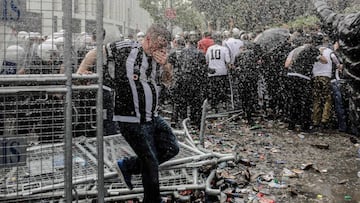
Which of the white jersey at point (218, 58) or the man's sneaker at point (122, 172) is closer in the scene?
the man's sneaker at point (122, 172)

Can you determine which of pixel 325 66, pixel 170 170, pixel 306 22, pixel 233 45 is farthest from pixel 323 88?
pixel 306 22

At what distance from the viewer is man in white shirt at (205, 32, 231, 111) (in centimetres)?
1193

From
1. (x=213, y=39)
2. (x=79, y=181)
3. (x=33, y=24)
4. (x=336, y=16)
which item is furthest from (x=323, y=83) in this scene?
(x=33, y=24)

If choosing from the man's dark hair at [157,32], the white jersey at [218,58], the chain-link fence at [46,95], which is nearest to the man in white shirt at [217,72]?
the white jersey at [218,58]

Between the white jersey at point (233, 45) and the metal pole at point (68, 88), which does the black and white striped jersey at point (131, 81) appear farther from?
the white jersey at point (233, 45)

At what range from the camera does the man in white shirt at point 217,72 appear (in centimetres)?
1193

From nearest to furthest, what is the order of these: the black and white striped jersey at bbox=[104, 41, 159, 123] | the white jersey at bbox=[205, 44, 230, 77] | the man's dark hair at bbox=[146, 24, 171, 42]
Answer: the black and white striped jersey at bbox=[104, 41, 159, 123], the man's dark hair at bbox=[146, 24, 171, 42], the white jersey at bbox=[205, 44, 230, 77]

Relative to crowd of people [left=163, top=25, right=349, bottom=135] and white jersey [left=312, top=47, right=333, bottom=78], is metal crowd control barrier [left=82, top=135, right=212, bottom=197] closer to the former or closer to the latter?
crowd of people [left=163, top=25, right=349, bottom=135]

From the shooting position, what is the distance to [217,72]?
39.5 feet

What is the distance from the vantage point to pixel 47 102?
3.84 m

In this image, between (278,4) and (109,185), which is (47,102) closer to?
(109,185)

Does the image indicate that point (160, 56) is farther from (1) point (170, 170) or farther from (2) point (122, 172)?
(1) point (170, 170)

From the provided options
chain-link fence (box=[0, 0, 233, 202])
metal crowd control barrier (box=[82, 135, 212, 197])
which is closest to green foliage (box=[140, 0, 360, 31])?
metal crowd control barrier (box=[82, 135, 212, 197])

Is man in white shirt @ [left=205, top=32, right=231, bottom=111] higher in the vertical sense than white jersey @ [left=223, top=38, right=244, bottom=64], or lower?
lower
